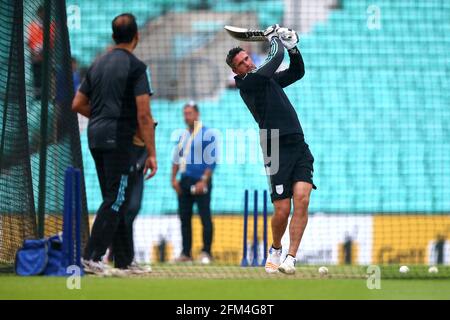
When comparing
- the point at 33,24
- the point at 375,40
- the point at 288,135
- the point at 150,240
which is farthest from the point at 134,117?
the point at 375,40

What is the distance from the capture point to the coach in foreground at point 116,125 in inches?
385

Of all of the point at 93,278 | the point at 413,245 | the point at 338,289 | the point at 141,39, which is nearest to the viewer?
the point at 338,289

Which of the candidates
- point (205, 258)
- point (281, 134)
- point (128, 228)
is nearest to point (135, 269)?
point (128, 228)

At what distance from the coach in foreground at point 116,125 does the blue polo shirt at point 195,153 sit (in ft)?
17.0

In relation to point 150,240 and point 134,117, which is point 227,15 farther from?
point 134,117

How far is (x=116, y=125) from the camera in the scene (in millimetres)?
9883

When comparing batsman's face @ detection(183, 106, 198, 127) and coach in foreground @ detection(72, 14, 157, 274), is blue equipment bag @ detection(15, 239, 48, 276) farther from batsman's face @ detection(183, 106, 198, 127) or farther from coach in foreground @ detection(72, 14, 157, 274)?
batsman's face @ detection(183, 106, 198, 127)

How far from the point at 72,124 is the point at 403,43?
10.1 metres

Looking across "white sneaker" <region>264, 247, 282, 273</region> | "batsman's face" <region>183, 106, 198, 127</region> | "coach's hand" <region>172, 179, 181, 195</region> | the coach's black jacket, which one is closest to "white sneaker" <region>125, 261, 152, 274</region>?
"white sneaker" <region>264, 247, 282, 273</region>

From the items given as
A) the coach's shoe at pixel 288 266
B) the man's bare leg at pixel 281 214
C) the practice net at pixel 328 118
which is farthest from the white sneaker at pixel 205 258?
the coach's shoe at pixel 288 266

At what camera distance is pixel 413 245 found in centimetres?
1639

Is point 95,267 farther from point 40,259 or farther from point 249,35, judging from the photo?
point 249,35

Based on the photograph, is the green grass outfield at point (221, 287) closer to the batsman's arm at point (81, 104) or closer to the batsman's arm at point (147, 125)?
the batsman's arm at point (147, 125)

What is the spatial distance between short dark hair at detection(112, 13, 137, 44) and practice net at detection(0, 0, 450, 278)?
606 cm
